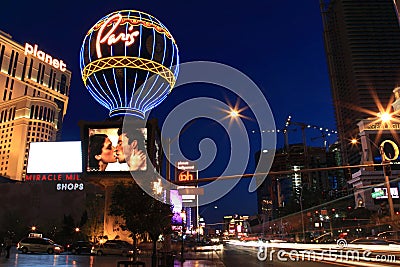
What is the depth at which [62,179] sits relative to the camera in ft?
299

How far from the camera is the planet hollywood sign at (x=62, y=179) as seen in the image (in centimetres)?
8656

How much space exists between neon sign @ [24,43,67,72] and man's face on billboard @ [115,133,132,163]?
5234 inches

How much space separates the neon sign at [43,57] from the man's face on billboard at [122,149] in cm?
13295

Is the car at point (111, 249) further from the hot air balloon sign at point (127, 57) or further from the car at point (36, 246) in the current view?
the hot air balloon sign at point (127, 57)

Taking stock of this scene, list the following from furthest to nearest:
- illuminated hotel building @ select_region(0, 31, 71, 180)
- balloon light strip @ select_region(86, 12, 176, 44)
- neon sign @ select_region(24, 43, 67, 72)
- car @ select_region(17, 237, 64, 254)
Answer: neon sign @ select_region(24, 43, 67, 72) < illuminated hotel building @ select_region(0, 31, 71, 180) < balloon light strip @ select_region(86, 12, 176, 44) < car @ select_region(17, 237, 64, 254)

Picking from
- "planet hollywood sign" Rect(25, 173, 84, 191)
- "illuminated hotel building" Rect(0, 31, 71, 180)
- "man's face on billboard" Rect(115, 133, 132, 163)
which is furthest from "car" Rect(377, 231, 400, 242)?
"illuminated hotel building" Rect(0, 31, 71, 180)

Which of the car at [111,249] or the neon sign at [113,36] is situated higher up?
the neon sign at [113,36]

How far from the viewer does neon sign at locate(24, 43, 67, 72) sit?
172m

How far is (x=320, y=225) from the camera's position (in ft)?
309

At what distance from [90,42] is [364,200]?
75.8m

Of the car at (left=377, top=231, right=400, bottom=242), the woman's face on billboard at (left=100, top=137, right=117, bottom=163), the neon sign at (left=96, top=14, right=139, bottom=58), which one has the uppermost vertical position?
the neon sign at (left=96, top=14, right=139, bottom=58)

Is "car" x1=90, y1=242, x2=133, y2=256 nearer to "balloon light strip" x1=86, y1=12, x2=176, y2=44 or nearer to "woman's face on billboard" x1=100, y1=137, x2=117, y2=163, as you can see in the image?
"woman's face on billboard" x1=100, y1=137, x2=117, y2=163

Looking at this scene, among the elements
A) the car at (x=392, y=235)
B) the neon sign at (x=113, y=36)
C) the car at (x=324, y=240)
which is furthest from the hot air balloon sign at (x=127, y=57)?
the car at (x=392, y=235)

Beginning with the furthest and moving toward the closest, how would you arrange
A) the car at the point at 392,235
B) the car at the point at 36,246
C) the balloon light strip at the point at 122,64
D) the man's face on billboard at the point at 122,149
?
the man's face on billboard at the point at 122,149
the balloon light strip at the point at 122,64
the car at the point at 36,246
the car at the point at 392,235
